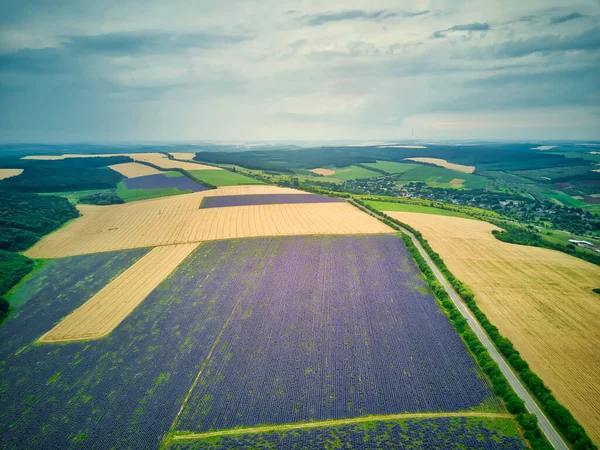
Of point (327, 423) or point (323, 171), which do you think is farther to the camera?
point (323, 171)

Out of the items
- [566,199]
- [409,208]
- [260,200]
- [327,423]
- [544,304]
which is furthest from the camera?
[566,199]

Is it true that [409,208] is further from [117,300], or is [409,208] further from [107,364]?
[107,364]

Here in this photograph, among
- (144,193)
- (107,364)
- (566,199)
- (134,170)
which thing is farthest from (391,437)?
(134,170)

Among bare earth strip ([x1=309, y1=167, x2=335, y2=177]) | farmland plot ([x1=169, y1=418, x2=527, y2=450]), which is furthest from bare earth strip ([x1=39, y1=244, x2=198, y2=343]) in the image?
bare earth strip ([x1=309, y1=167, x2=335, y2=177])

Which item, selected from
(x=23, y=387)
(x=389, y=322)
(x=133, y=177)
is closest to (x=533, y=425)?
(x=389, y=322)

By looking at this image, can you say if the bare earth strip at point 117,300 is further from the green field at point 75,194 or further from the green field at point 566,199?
the green field at point 566,199

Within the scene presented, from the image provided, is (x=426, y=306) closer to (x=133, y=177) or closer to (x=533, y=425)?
(x=533, y=425)
